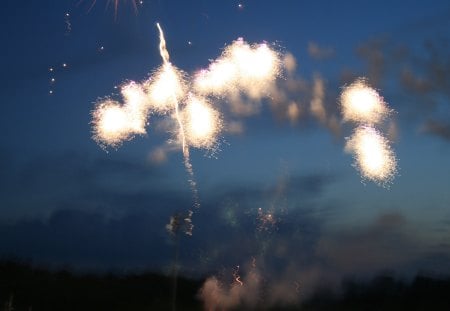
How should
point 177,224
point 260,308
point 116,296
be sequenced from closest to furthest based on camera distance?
point 177,224 → point 260,308 → point 116,296

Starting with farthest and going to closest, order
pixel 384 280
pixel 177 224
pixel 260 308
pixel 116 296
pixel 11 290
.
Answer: pixel 384 280 < pixel 116 296 < pixel 260 308 < pixel 11 290 < pixel 177 224

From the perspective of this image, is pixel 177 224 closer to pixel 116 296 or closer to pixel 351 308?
pixel 116 296

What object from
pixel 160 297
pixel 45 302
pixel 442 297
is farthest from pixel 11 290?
pixel 442 297

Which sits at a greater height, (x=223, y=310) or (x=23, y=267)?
(x=23, y=267)

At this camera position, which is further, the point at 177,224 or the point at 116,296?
the point at 116,296

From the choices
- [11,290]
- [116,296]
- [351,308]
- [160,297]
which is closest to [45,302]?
[11,290]

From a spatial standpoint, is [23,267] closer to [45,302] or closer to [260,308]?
[45,302]

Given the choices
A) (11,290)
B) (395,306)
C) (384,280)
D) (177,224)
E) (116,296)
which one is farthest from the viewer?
(384,280)

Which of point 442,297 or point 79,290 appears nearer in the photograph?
point 79,290

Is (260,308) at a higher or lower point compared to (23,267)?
lower
